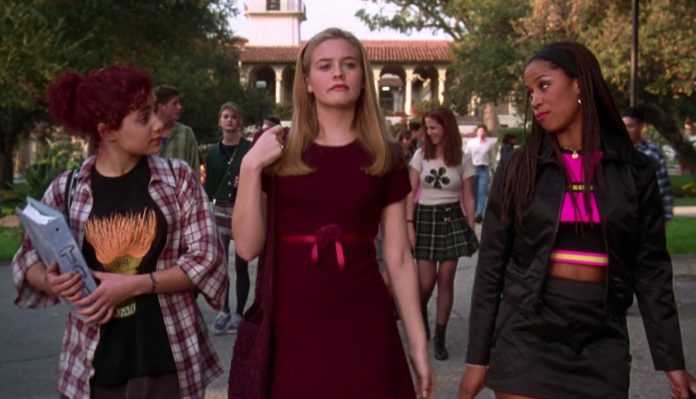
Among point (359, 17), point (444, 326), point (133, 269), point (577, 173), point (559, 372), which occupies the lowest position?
point (444, 326)

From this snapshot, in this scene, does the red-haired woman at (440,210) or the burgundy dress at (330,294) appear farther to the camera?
the red-haired woman at (440,210)

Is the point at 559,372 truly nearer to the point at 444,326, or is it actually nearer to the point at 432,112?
the point at 444,326

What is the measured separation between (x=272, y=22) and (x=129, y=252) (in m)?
63.9

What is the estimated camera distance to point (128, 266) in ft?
9.28

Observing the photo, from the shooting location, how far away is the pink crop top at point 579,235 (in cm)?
281

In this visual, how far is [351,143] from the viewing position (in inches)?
108

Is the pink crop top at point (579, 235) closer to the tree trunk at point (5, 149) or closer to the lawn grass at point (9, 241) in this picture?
the lawn grass at point (9, 241)

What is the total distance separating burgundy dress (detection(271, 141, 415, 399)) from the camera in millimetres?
2604

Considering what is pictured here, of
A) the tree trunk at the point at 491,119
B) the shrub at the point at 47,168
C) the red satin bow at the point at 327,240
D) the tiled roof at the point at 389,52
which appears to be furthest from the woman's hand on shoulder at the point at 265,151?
the tiled roof at the point at 389,52

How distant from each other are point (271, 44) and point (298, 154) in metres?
63.7

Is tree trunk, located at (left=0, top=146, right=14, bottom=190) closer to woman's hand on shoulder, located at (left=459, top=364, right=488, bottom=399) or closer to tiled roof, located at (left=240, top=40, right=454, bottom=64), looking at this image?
woman's hand on shoulder, located at (left=459, top=364, right=488, bottom=399)

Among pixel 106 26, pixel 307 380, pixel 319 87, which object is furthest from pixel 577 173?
pixel 106 26

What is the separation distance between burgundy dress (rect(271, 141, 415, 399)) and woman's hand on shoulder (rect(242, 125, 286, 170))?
0.09 m

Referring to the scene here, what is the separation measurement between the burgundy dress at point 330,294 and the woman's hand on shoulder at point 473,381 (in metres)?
0.30
